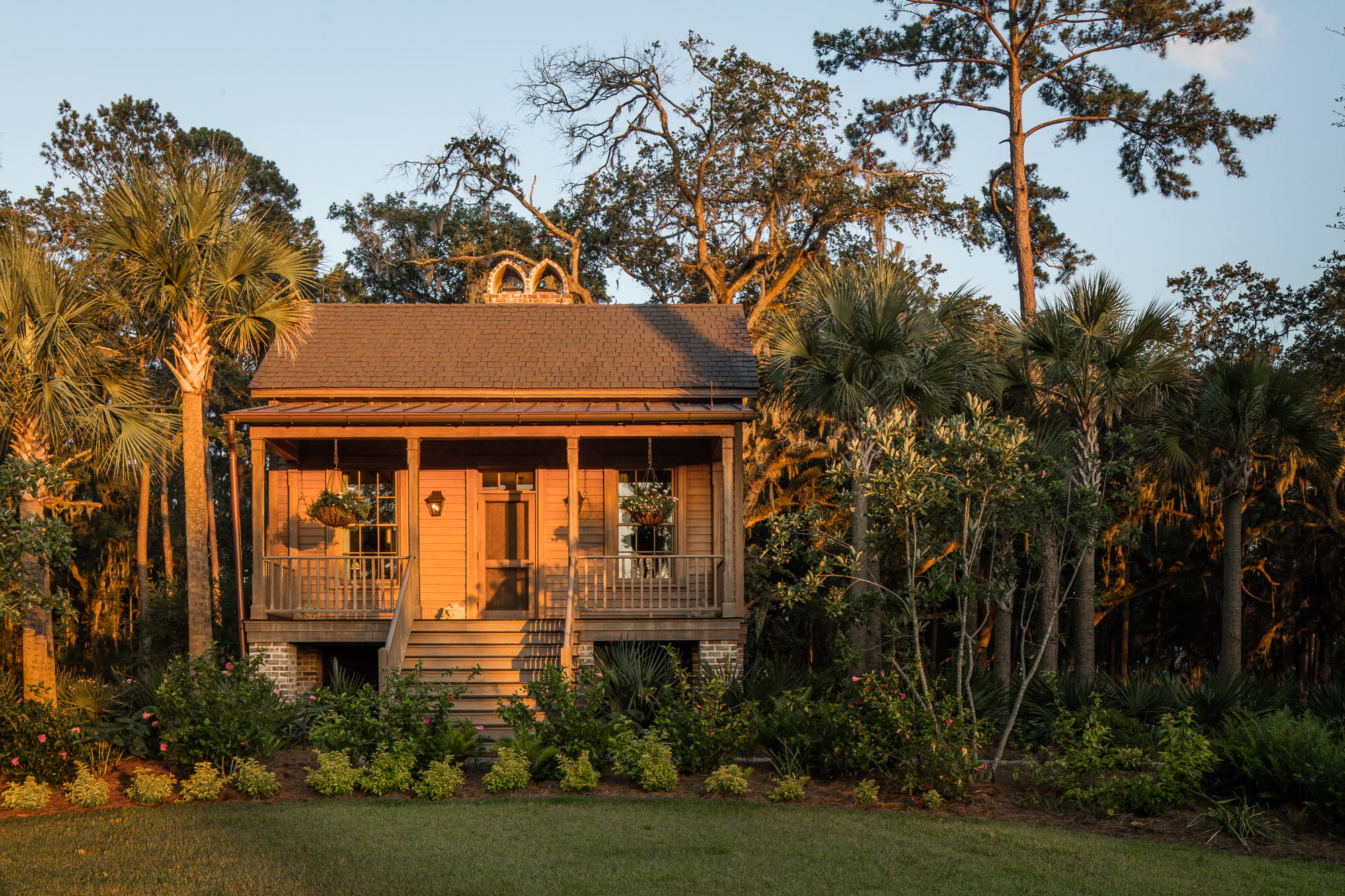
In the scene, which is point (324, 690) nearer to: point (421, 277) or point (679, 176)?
point (679, 176)

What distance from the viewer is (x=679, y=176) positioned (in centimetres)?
2352

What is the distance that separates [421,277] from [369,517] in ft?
49.1

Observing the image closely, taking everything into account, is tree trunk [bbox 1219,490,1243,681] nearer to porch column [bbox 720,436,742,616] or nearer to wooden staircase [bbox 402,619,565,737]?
porch column [bbox 720,436,742,616]

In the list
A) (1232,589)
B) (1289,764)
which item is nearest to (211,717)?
(1289,764)

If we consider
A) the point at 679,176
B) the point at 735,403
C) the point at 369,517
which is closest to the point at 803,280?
the point at 735,403

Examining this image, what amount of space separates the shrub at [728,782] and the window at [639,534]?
620 centimetres

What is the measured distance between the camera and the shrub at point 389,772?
358 inches

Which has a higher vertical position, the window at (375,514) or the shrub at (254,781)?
the window at (375,514)

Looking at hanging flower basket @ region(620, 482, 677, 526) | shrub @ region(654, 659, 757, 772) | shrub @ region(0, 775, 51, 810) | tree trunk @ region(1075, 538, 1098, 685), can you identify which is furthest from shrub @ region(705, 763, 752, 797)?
tree trunk @ region(1075, 538, 1098, 685)

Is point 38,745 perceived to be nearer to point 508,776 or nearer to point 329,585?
point 508,776

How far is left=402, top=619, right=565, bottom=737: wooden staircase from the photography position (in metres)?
12.2

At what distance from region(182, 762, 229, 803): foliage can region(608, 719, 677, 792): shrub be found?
341cm

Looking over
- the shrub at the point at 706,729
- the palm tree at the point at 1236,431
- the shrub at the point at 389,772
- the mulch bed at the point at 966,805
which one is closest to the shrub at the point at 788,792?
the mulch bed at the point at 966,805

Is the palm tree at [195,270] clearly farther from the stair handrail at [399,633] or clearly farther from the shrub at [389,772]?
the shrub at [389,772]
